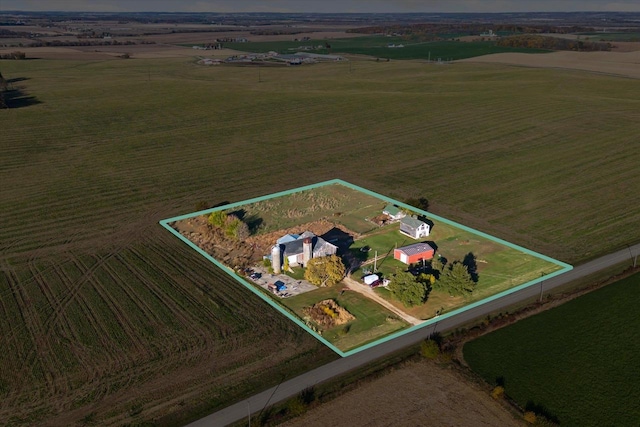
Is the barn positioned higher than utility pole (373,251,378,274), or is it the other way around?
the barn

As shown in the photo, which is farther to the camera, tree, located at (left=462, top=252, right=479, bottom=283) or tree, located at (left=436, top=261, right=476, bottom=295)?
tree, located at (left=462, top=252, right=479, bottom=283)

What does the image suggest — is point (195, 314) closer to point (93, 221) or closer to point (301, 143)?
point (93, 221)

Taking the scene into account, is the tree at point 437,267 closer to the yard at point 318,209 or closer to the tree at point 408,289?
the tree at point 408,289

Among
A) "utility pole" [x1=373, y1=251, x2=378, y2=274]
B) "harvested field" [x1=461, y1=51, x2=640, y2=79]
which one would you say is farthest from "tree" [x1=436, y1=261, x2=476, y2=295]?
"harvested field" [x1=461, y1=51, x2=640, y2=79]

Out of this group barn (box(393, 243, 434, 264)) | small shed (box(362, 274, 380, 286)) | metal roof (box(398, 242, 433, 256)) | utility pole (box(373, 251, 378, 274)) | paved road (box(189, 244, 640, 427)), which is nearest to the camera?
paved road (box(189, 244, 640, 427))

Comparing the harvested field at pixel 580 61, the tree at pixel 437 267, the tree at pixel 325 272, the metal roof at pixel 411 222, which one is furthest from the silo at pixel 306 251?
the harvested field at pixel 580 61

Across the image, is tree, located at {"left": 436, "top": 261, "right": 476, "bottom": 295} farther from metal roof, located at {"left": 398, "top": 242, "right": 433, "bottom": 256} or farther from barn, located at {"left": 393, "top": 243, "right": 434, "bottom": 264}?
metal roof, located at {"left": 398, "top": 242, "right": 433, "bottom": 256}

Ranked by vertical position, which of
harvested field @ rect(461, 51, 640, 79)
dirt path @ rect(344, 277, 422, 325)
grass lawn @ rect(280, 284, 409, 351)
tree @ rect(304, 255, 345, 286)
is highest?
harvested field @ rect(461, 51, 640, 79)
